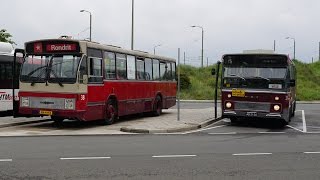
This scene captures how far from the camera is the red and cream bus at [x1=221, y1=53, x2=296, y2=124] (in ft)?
62.5

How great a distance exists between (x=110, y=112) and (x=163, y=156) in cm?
801

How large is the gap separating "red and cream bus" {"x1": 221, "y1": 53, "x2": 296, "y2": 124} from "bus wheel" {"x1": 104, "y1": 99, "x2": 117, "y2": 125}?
4130mm

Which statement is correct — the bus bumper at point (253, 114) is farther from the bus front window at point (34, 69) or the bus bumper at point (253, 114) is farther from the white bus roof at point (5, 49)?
the white bus roof at point (5, 49)

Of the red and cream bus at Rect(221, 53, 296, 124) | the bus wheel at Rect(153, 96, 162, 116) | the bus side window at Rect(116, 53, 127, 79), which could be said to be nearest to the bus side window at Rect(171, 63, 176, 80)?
the bus wheel at Rect(153, 96, 162, 116)

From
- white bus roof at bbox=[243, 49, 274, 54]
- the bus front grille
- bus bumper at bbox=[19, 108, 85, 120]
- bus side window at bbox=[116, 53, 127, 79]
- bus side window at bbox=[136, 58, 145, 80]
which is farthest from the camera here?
bus side window at bbox=[136, 58, 145, 80]

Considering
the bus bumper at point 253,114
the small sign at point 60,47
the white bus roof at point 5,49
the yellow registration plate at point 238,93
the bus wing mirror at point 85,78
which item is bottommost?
the bus bumper at point 253,114

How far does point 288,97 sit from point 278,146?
6.01 metres

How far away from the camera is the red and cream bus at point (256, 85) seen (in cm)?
1905

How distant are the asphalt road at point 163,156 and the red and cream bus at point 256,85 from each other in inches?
91.8

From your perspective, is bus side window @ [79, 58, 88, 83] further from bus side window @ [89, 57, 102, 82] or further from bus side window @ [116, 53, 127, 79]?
bus side window @ [116, 53, 127, 79]

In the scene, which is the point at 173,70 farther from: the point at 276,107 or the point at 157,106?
the point at 276,107

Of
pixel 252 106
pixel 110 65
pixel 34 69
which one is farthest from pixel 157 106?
pixel 34 69

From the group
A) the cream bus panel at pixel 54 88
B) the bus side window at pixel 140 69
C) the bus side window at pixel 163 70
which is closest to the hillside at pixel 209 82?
the bus side window at pixel 163 70

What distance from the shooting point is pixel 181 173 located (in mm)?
9234
